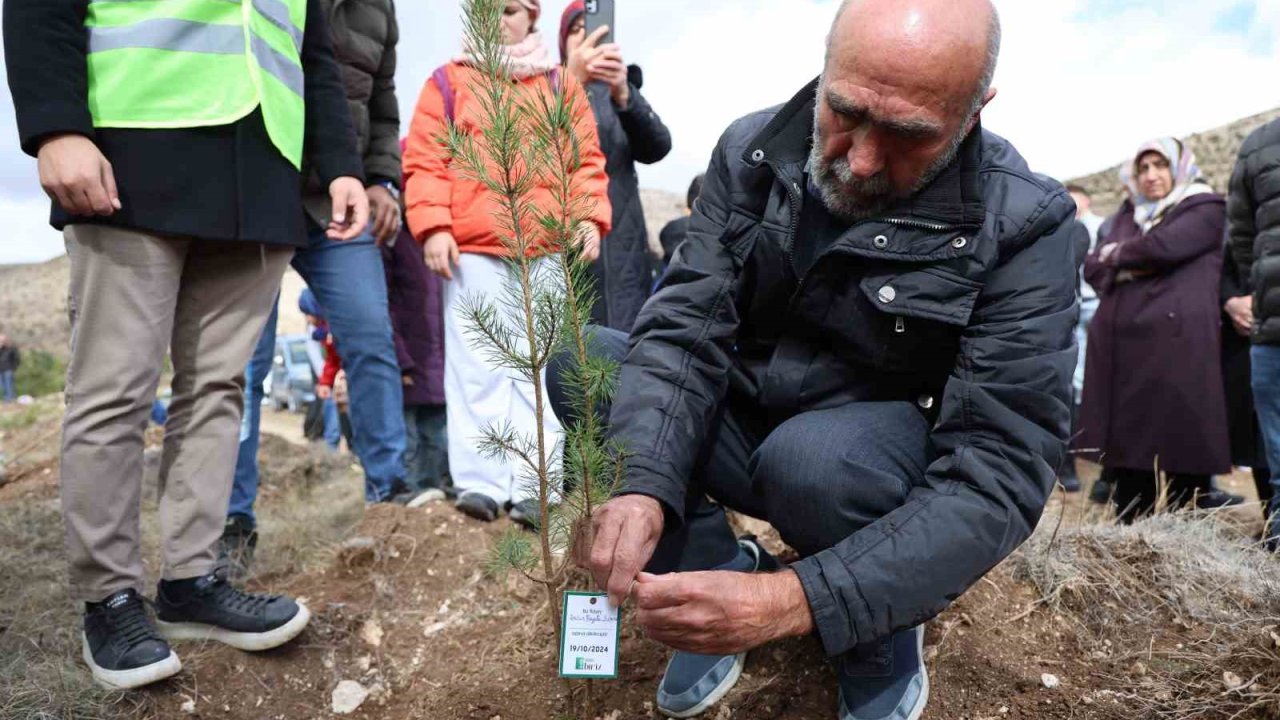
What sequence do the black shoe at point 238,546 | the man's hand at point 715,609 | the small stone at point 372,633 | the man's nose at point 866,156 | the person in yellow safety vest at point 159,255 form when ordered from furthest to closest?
1. the black shoe at point 238,546
2. the small stone at point 372,633
3. the person in yellow safety vest at point 159,255
4. the man's nose at point 866,156
5. the man's hand at point 715,609

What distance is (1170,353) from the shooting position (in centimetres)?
359

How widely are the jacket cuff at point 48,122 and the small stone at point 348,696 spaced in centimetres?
136

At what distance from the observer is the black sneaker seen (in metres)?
1.78

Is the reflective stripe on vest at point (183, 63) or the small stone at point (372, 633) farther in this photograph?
the small stone at point (372, 633)

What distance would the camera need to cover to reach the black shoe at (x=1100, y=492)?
461 centimetres

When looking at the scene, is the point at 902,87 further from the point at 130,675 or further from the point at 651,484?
the point at 130,675

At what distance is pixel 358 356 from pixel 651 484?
173cm

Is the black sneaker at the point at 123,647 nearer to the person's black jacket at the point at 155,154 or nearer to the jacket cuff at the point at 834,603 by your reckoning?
the person's black jacket at the point at 155,154

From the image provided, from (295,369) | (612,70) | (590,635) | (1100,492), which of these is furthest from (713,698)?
(295,369)

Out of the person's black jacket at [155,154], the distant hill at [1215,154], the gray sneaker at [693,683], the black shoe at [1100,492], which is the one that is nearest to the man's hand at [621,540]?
the gray sneaker at [693,683]

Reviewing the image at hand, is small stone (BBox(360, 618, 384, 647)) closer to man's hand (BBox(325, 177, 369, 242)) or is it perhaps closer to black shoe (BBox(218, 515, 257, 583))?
black shoe (BBox(218, 515, 257, 583))

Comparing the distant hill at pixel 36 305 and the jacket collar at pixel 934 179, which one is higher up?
the jacket collar at pixel 934 179

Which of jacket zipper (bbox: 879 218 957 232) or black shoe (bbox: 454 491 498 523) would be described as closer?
jacket zipper (bbox: 879 218 957 232)

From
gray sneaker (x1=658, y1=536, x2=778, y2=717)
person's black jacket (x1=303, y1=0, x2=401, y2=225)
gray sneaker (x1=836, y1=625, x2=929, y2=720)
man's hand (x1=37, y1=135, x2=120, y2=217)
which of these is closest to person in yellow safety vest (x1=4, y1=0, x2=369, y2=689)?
man's hand (x1=37, y1=135, x2=120, y2=217)
